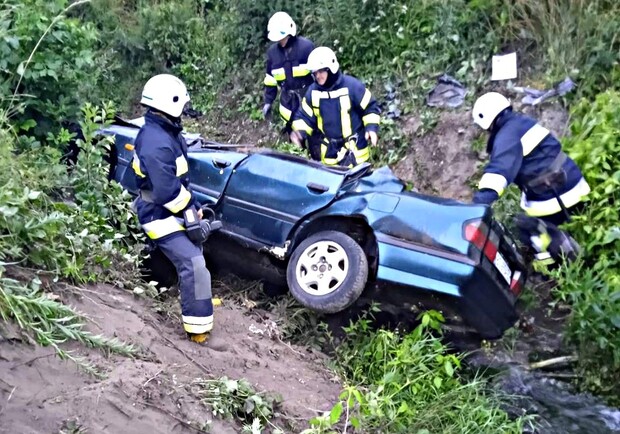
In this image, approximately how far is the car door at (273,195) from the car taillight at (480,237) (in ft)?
3.09

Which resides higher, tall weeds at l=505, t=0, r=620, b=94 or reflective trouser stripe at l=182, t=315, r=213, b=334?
tall weeds at l=505, t=0, r=620, b=94

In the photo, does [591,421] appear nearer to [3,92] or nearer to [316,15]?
[3,92]

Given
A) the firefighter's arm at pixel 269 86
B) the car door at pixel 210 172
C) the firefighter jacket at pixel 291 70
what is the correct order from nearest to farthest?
the car door at pixel 210 172
the firefighter jacket at pixel 291 70
the firefighter's arm at pixel 269 86

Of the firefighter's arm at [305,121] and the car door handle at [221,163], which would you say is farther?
the firefighter's arm at [305,121]

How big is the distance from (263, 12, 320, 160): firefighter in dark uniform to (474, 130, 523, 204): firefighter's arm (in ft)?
10.8

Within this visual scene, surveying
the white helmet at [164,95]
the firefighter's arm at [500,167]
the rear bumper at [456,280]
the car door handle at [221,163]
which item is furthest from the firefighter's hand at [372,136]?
the white helmet at [164,95]

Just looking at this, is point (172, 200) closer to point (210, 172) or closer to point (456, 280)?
point (210, 172)

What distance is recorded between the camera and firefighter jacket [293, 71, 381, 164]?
24.0 ft

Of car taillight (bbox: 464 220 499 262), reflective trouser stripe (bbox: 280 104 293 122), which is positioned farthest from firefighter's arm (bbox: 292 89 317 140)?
car taillight (bbox: 464 220 499 262)

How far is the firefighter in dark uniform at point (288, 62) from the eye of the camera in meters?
8.44

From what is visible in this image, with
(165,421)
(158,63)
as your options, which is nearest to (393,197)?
(165,421)

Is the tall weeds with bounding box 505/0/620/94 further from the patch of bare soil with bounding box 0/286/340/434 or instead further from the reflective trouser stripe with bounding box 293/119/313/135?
the patch of bare soil with bounding box 0/286/340/434

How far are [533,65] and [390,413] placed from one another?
16.8 feet

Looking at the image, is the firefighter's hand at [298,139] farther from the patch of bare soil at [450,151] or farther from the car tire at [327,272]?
the car tire at [327,272]
